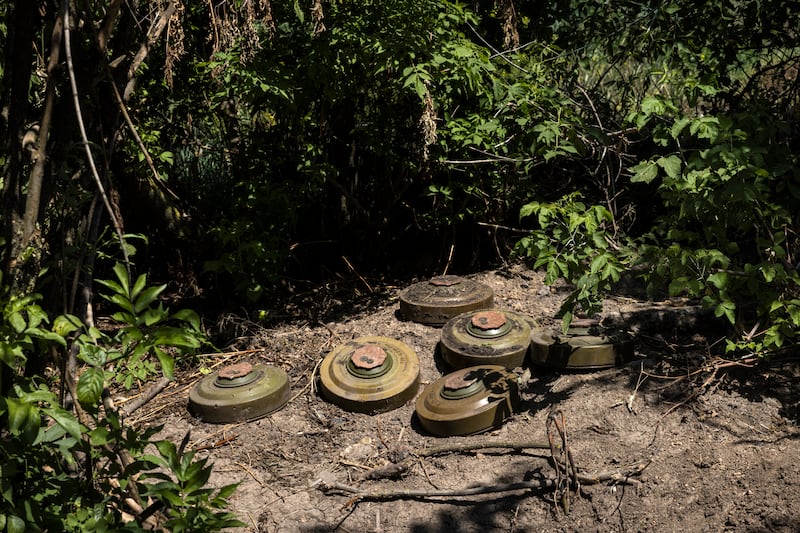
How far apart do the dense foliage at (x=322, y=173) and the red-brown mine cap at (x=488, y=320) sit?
0.48 m

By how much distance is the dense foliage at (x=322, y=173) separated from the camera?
2.14 m

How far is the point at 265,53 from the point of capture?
15.4 feet

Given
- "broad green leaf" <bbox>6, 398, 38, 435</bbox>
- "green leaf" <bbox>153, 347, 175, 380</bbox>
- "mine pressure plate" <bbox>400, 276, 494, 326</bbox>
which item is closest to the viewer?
"broad green leaf" <bbox>6, 398, 38, 435</bbox>

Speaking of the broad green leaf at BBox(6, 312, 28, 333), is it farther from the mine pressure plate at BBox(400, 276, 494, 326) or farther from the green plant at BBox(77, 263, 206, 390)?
the mine pressure plate at BBox(400, 276, 494, 326)

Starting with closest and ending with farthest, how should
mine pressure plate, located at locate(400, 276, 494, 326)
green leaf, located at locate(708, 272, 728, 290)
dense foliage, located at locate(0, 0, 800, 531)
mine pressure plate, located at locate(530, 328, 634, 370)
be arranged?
dense foliage, located at locate(0, 0, 800, 531) → green leaf, located at locate(708, 272, 728, 290) → mine pressure plate, located at locate(530, 328, 634, 370) → mine pressure plate, located at locate(400, 276, 494, 326)

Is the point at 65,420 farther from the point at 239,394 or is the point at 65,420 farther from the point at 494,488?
the point at 239,394

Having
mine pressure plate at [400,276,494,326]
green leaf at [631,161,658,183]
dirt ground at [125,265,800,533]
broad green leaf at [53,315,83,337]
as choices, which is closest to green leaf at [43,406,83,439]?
broad green leaf at [53,315,83,337]

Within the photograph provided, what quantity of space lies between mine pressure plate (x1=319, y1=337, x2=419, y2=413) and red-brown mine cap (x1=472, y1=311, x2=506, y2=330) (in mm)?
411

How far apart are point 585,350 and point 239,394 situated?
1.86 metres

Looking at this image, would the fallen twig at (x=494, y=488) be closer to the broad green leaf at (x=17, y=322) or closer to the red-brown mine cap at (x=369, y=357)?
the red-brown mine cap at (x=369, y=357)

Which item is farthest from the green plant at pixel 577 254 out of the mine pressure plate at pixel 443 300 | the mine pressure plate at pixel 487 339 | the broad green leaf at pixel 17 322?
the broad green leaf at pixel 17 322

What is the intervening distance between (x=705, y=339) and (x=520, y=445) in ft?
4.37

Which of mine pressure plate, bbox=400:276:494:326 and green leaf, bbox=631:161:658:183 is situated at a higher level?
green leaf, bbox=631:161:658:183

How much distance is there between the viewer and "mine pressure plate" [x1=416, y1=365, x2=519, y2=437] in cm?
358
